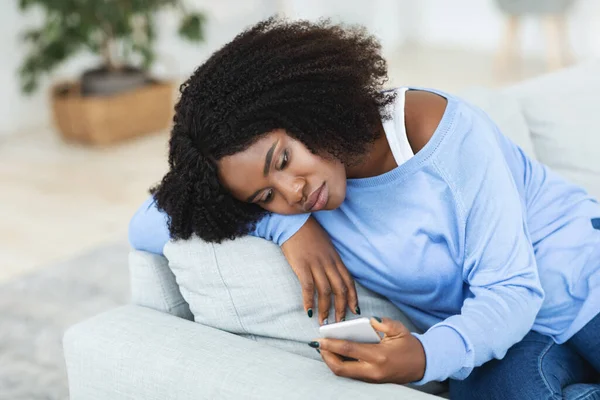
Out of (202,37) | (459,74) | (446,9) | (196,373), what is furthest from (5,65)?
(196,373)

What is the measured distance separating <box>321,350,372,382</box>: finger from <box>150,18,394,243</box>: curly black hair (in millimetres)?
293

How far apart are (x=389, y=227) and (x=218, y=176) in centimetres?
28

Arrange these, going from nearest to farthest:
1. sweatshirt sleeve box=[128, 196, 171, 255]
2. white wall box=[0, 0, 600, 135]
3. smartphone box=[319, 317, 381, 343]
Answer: smartphone box=[319, 317, 381, 343] < sweatshirt sleeve box=[128, 196, 171, 255] < white wall box=[0, 0, 600, 135]

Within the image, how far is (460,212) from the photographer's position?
4.25 feet

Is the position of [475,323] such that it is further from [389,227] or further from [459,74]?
[459,74]

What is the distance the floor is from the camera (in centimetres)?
316

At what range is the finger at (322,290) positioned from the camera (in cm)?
137

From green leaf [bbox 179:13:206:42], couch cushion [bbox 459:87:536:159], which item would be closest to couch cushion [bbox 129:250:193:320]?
couch cushion [bbox 459:87:536:159]

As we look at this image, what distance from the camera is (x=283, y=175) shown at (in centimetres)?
126

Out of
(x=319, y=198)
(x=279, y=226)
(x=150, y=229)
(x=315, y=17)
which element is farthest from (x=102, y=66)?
(x=319, y=198)

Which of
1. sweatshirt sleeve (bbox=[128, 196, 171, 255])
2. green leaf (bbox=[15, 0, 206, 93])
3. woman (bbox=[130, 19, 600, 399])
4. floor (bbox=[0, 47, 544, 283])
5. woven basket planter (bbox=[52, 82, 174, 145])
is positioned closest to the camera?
woman (bbox=[130, 19, 600, 399])

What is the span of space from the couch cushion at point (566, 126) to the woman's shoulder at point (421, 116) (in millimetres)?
606

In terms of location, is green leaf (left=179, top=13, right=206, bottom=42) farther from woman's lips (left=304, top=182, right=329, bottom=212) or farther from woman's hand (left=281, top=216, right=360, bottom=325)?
woman's lips (left=304, top=182, right=329, bottom=212)

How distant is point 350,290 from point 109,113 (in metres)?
3.02
